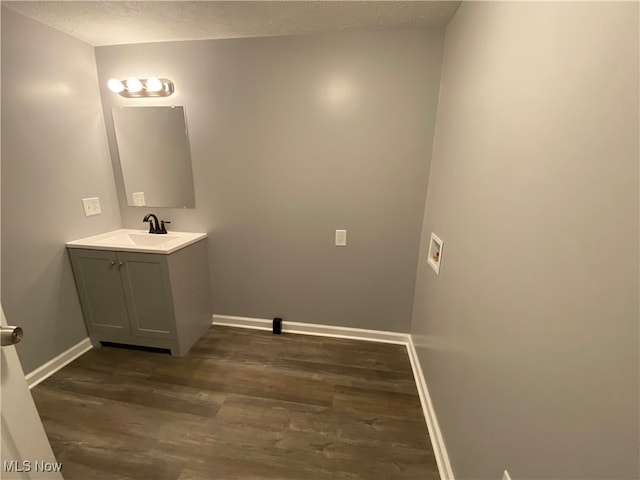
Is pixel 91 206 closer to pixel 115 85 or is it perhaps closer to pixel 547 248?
pixel 115 85

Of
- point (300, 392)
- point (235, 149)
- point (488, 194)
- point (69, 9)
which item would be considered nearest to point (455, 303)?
point (488, 194)

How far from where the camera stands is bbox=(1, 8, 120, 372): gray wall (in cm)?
154

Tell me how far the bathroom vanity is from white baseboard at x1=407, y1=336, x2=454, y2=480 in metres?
1.82

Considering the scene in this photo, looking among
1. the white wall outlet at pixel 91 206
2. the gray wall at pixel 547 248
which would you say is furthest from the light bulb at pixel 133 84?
the gray wall at pixel 547 248

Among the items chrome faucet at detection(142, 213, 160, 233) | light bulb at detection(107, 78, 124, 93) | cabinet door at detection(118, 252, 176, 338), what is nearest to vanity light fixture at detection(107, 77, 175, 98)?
light bulb at detection(107, 78, 124, 93)

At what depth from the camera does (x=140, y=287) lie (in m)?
1.89

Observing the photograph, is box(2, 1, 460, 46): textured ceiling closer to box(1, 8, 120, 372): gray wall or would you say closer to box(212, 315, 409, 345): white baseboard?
box(1, 8, 120, 372): gray wall

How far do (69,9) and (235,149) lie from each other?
1.17 m

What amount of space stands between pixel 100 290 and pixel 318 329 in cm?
178

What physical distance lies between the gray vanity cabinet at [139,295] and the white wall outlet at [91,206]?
329mm

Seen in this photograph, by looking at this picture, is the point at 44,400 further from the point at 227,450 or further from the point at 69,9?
the point at 69,9

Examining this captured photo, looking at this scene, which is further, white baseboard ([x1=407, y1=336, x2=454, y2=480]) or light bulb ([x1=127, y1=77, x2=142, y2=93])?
light bulb ([x1=127, y1=77, x2=142, y2=93])

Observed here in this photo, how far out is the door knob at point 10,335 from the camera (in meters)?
0.67

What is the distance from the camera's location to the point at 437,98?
5.65 ft
